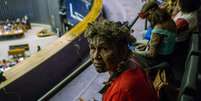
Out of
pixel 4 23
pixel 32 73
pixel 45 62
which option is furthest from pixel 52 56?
pixel 4 23

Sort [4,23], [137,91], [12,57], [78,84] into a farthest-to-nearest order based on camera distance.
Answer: [4,23]
[12,57]
[78,84]
[137,91]

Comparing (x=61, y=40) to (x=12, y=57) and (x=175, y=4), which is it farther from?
(x=12, y=57)

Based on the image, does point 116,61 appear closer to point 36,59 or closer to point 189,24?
point 189,24

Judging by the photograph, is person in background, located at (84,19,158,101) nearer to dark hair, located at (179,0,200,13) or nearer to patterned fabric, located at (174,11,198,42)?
patterned fabric, located at (174,11,198,42)

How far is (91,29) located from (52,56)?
271 cm

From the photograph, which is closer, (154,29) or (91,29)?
(91,29)

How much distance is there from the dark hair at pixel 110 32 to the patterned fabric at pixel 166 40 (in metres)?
1.54

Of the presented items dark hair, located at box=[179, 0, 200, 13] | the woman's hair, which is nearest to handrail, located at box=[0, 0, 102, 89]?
the woman's hair

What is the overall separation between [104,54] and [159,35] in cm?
167

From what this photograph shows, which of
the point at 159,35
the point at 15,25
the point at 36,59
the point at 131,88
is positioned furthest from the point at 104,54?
the point at 15,25

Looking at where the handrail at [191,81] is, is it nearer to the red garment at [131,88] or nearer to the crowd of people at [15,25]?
the red garment at [131,88]

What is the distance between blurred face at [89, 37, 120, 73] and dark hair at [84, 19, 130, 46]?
0.11 ft

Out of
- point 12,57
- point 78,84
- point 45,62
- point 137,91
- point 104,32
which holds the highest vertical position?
point 104,32

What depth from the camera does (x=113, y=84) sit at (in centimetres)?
209
